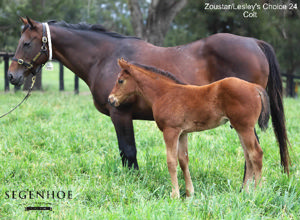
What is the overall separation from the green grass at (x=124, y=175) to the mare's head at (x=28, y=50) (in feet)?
3.64

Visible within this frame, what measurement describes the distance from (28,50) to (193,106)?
7.25 ft

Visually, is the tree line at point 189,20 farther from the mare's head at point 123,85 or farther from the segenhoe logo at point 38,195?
the segenhoe logo at point 38,195

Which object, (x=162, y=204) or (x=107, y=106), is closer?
(x=162, y=204)

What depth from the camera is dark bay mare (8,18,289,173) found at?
3.63m

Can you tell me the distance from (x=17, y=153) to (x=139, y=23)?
21.0 feet

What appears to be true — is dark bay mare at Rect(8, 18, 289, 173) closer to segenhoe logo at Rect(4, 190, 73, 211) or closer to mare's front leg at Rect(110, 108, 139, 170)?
mare's front leg at Rect(110, 108, 139, 170)

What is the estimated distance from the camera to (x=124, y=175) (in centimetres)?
Answer: 338

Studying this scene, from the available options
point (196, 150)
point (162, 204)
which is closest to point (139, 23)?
point (196, 150)

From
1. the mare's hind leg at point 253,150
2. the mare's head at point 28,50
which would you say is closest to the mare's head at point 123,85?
the mare's hind leg at point 253,150

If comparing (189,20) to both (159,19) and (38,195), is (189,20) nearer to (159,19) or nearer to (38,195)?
(159,19)

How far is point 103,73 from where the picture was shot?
373cm

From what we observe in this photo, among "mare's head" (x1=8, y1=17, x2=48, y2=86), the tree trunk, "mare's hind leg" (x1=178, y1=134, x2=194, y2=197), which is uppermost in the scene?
the tree trunk

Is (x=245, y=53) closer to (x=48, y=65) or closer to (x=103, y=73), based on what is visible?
(x=103, y=73)

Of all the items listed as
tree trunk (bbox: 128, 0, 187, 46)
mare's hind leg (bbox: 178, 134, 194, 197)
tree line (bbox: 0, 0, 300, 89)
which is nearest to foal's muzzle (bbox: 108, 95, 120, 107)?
mare's hind leg (bbox: 178, 134, 194, 197)
